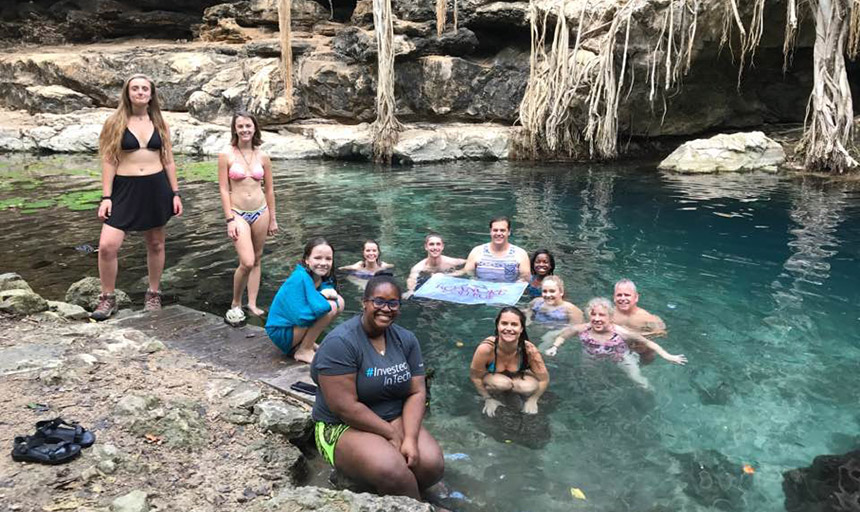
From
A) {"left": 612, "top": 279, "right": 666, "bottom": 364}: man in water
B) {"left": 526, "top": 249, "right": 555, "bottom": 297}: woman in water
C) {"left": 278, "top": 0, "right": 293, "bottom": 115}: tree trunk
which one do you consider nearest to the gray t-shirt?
{"left": 612, "top": 279, "right": 666, "bottom": 364}: man in water

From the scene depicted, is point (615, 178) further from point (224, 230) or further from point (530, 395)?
point (530, 395)

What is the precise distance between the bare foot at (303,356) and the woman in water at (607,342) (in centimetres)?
196

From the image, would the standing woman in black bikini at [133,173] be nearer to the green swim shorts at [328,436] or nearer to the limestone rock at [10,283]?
the limestone rock at [10,283]

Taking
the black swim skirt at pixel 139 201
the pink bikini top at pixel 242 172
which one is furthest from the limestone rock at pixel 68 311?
the pink bikini top at pixel 242 172

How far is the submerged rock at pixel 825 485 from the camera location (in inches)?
129

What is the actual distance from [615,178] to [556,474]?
38.7 feet

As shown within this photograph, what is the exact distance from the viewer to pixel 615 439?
3.96m

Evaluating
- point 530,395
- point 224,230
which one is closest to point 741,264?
point 530,395

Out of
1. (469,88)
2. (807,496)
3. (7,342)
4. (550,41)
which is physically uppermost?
(550,41)

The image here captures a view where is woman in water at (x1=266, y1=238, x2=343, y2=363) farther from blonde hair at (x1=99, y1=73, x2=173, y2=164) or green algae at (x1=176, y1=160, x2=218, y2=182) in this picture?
green algae at (x1=176, y1=160, x2=218, y2=182)

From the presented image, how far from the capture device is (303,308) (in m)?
4.47

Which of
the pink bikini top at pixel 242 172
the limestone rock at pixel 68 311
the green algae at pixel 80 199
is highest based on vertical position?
the pink bikini top at pixel 242 172

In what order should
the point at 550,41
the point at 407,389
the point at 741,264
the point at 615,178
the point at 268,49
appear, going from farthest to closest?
the point at 268,49 → the point at 550,41 → the point at 615,178 → the point at 741,264 → the point at 407,389

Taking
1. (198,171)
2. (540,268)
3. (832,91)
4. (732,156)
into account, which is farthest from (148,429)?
(732,156)
